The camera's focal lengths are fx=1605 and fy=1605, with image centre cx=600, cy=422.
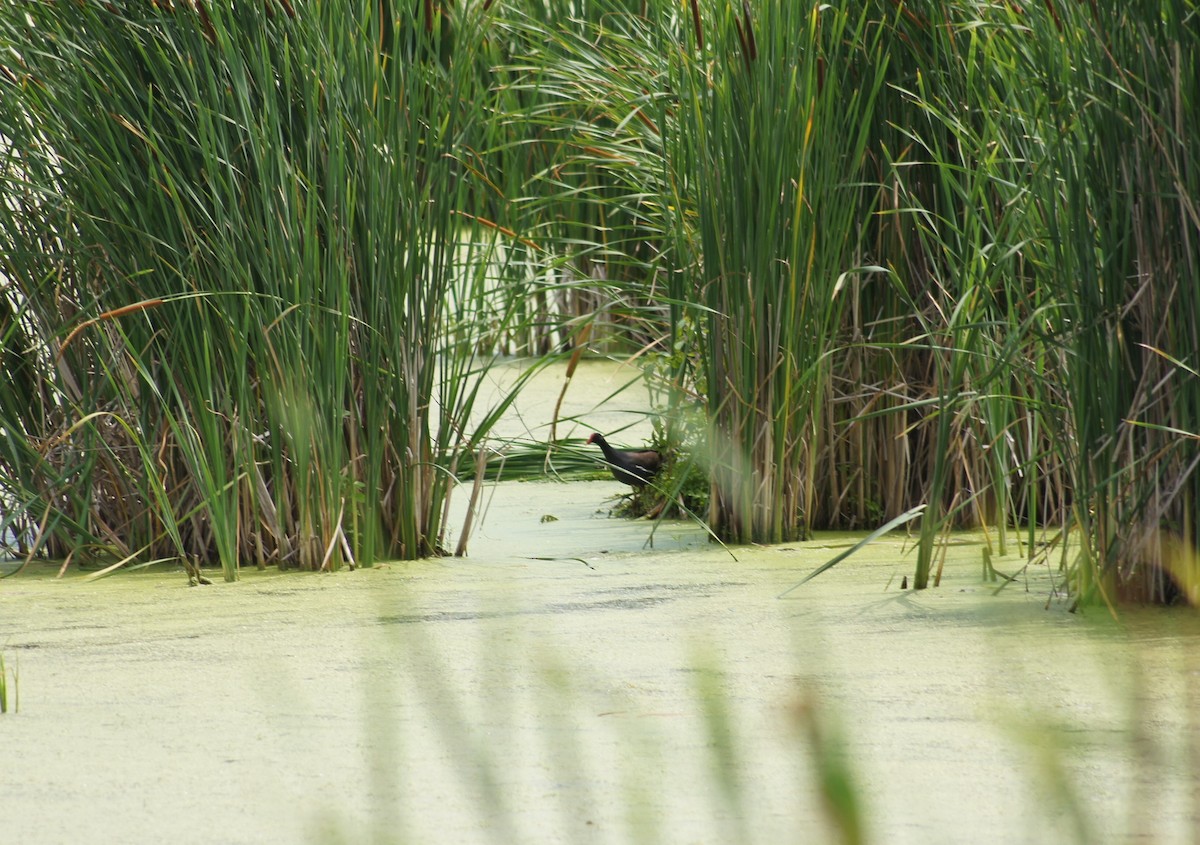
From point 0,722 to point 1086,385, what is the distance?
1.60 metres

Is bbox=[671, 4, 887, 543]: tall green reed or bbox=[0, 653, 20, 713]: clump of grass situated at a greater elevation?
bbox=[671, 4, 887, 543]: tall green reed

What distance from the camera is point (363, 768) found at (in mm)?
1785

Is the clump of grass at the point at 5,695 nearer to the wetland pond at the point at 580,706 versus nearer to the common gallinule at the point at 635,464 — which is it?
the wetland pond at the point at 580,706

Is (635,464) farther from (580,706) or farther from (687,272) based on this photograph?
(580,706)

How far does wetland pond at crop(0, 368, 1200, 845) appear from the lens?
1.61 metres

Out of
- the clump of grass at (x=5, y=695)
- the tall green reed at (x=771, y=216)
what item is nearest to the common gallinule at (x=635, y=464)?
the tall green reed at (x=771, y=216)

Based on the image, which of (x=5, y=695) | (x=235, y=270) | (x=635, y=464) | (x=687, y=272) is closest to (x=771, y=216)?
(x=687, y=272)

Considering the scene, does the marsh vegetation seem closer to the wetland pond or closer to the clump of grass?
the wetland pond

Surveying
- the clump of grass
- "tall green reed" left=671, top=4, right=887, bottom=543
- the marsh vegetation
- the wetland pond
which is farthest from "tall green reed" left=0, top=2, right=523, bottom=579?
the clump of grass

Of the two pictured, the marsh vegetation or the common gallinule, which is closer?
the marsh vegetation

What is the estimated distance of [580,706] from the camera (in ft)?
6.63

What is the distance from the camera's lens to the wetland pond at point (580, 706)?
161cm

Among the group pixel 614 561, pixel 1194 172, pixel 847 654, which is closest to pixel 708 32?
pixel 614 561

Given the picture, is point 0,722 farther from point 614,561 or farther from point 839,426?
point 839,426
